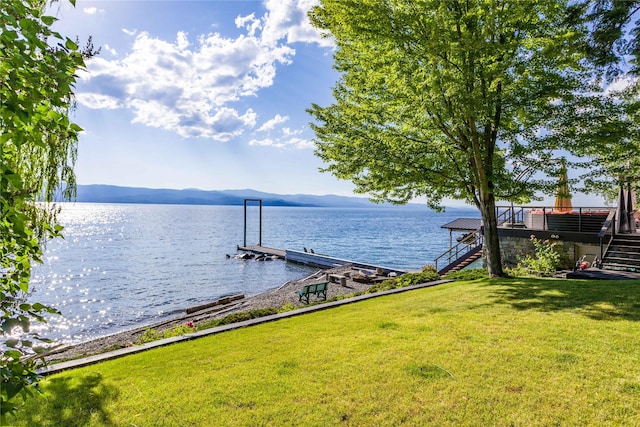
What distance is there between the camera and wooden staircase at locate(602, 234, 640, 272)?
43.0 ft

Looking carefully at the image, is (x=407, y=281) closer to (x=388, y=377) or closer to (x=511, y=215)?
(x=388, y=377)

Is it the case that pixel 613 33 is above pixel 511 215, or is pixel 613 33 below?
above

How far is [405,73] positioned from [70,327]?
19.7 metres

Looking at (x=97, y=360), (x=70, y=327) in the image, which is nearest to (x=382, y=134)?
(x=97, y=360)

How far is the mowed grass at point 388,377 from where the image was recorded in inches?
148

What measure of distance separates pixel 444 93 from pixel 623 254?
10779 mm

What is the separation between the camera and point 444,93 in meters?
9.88

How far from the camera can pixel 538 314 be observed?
692cm

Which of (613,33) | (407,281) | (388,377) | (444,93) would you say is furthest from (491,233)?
(388,377)

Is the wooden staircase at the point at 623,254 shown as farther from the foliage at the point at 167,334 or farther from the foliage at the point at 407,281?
the foliage at the point at 167,334

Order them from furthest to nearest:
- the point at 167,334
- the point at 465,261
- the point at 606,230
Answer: the point at 465,261 → the point at 606,230 → the point at 167,334

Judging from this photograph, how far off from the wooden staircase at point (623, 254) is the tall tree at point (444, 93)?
16.3ft

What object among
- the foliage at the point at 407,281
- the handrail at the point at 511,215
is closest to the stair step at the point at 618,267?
the foliage at the point at 407,281

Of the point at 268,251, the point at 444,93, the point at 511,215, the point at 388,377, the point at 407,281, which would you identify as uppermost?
the point at 444,93
